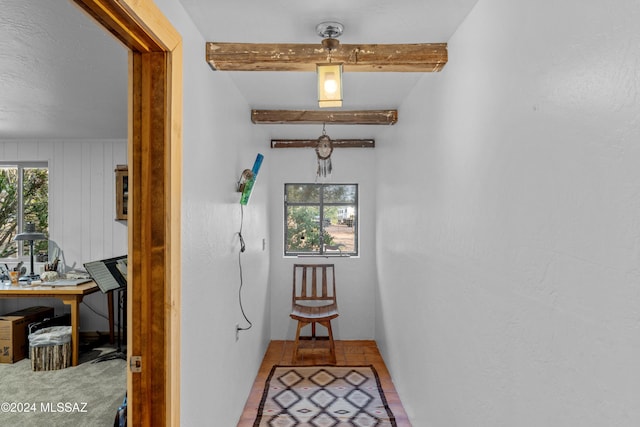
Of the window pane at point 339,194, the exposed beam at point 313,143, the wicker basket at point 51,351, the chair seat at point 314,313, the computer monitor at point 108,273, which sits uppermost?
the exposed beam at point 313,143

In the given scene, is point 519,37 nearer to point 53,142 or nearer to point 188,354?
point 188,354

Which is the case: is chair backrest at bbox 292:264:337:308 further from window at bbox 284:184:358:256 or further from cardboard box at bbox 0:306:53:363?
cardboard box at bbox 0:306:53:363

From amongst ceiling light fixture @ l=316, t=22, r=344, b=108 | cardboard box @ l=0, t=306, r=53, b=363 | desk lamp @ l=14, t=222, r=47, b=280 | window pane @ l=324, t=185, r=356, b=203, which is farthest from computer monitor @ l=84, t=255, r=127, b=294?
ceiling light fixture @ l=316, t=22, r=344, b=108

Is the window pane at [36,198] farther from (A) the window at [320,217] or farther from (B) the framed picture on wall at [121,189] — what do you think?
(A) the window at [320,217]

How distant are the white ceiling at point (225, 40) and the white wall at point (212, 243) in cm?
24

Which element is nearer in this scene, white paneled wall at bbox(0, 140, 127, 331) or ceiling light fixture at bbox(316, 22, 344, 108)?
ceiling light fixture at bbox(316, 22, 344, 108)

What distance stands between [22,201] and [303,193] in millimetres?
3356

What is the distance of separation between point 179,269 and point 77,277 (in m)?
3.23

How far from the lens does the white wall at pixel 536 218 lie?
0.78m

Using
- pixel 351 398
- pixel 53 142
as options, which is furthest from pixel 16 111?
pixel 351 398

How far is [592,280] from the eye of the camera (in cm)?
85

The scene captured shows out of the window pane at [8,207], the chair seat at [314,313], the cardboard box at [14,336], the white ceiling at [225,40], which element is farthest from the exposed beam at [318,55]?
the window pane at [8,207]

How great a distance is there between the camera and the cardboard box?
365 centimetres

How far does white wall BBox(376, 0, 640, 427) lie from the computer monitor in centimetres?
291
